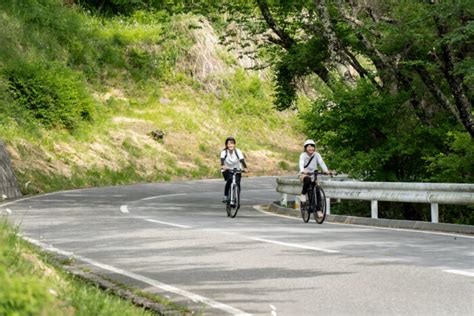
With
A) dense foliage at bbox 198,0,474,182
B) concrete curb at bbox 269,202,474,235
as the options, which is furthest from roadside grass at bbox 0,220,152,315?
dense foliage at bbox 198,0,474,182

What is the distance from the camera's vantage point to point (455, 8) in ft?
58.9

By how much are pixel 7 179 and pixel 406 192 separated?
43.5 ft

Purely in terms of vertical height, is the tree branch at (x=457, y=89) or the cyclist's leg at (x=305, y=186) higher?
the tree branch at (x=457, y=89)

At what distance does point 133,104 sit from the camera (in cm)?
4478

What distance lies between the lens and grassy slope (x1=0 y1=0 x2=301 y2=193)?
34344 mm

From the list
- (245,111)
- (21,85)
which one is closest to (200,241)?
(21,85)

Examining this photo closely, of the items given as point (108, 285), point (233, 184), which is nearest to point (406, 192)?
point (233, 184)

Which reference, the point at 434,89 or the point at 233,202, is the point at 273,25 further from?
the point at 233,202

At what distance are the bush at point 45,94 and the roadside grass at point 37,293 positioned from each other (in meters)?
26.8

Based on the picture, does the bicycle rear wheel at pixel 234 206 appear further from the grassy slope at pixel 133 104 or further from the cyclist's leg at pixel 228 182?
the grassy slope at pixel 133 104

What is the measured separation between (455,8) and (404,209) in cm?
618

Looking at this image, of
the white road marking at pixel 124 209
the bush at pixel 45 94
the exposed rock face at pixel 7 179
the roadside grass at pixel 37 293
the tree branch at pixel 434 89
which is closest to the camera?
the roadside grass at pixel 37 293

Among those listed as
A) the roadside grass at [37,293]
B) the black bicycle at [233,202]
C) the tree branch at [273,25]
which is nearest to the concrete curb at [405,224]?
the black bicycle at [233,202]

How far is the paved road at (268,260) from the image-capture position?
7789 mm
